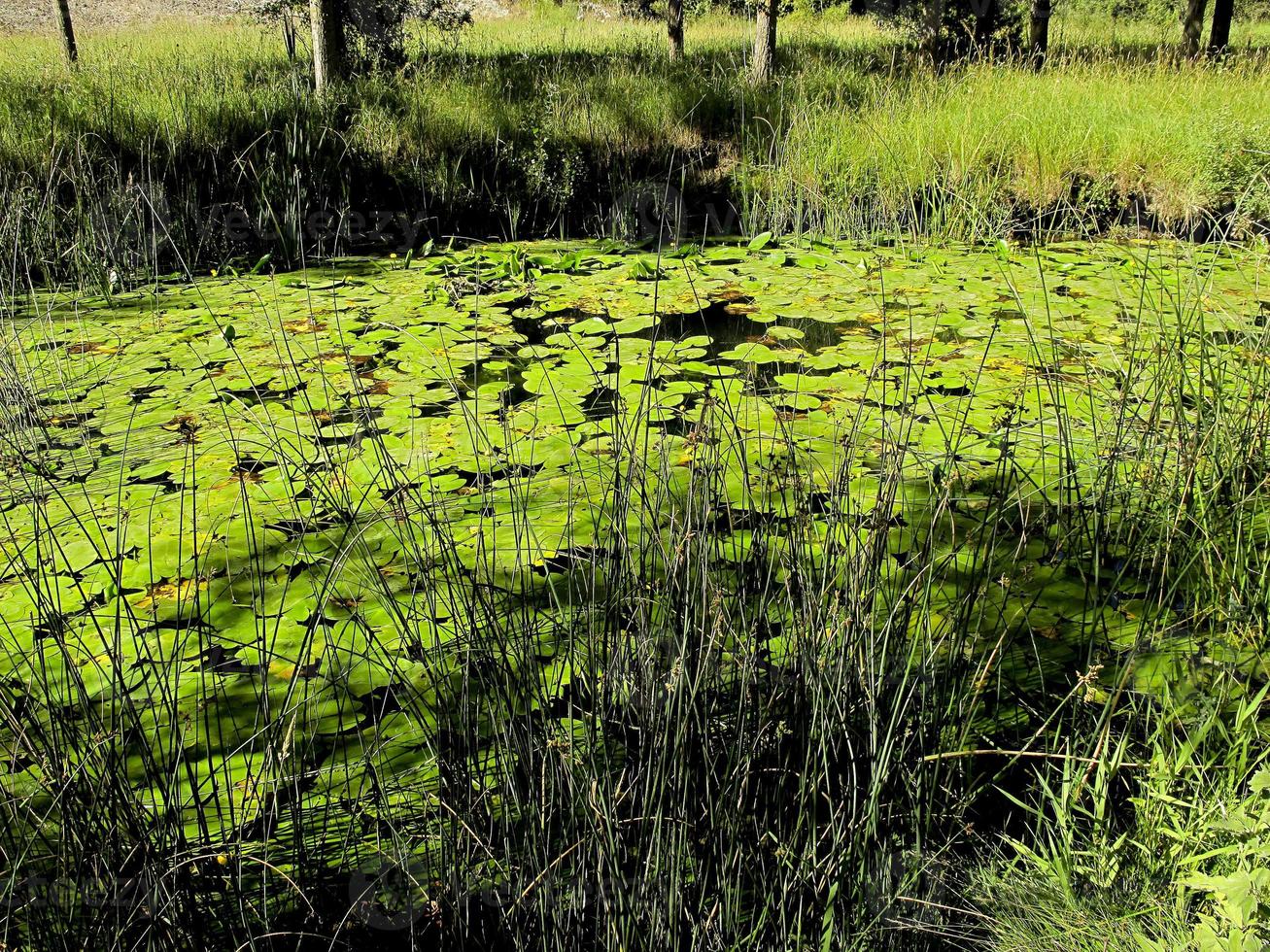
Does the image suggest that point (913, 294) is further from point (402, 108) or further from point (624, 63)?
point (624, 63)

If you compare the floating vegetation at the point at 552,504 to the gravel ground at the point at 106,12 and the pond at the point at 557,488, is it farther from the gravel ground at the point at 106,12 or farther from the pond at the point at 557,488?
the gravel ground at the point at 106,12

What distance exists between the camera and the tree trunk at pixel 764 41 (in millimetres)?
7668

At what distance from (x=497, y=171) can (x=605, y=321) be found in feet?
7.52

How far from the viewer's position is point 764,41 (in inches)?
307

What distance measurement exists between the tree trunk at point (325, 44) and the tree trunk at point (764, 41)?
10.00 feet

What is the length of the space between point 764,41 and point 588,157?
281 cm

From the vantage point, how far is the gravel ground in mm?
19188

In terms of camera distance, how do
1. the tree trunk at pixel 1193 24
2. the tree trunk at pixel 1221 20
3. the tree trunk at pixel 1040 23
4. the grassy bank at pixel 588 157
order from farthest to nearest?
the tree trunk at pixel 1221 20, the tree trunk at pixel 1193 24, the tree trunk at pixel 1040 23, the grassy bank at pixel 588 157

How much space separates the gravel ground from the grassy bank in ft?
50.7

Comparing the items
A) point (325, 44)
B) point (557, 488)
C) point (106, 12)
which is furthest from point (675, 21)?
point (106, 12)

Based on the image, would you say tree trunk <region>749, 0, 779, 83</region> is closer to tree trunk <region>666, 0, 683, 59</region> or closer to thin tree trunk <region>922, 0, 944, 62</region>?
thin tree trunk <region>922, 0, 944, 62</region>

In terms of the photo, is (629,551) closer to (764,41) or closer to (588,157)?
(588,157)

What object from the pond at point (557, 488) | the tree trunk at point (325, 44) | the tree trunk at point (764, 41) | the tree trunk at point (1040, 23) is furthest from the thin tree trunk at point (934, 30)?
the pond at point (557, 488)

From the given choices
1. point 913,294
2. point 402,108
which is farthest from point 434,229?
point 913,294
